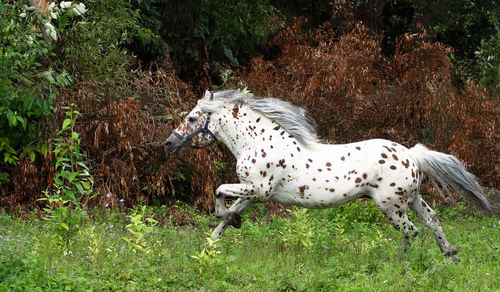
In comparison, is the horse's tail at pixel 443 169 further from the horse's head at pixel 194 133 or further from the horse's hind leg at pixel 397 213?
the horse's head at pixel 194 133

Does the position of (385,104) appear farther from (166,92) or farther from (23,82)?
(23,82)

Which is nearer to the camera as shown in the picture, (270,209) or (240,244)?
(240,244)

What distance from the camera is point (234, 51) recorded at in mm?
15211

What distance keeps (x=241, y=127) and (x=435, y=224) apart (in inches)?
90.9

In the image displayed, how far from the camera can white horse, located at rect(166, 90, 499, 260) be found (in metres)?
7.23

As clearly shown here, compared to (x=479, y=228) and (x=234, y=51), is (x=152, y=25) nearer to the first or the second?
(x=234, y=51)

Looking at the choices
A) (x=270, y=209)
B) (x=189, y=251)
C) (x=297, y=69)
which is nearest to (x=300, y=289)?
(x=189, y=251)

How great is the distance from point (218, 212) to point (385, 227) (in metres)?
3.32

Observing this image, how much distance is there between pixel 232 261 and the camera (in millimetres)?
6617

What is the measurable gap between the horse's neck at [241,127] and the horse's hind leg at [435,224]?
5.81 feet

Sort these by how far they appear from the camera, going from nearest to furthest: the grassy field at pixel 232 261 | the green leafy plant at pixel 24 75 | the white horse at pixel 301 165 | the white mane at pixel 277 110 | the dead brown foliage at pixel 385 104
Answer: the grassy field at pixel 232 261 → the white horse at pixel 301 165 → the white mane at pixel 277 110 → the green leafy plant at pixel 24 75 → the dead brown foliage at pixel 385 104

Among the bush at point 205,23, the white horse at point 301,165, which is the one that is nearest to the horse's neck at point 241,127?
the white horse at point 301,165

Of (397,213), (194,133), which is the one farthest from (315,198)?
(194,133)

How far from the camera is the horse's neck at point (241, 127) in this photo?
24.3ft
